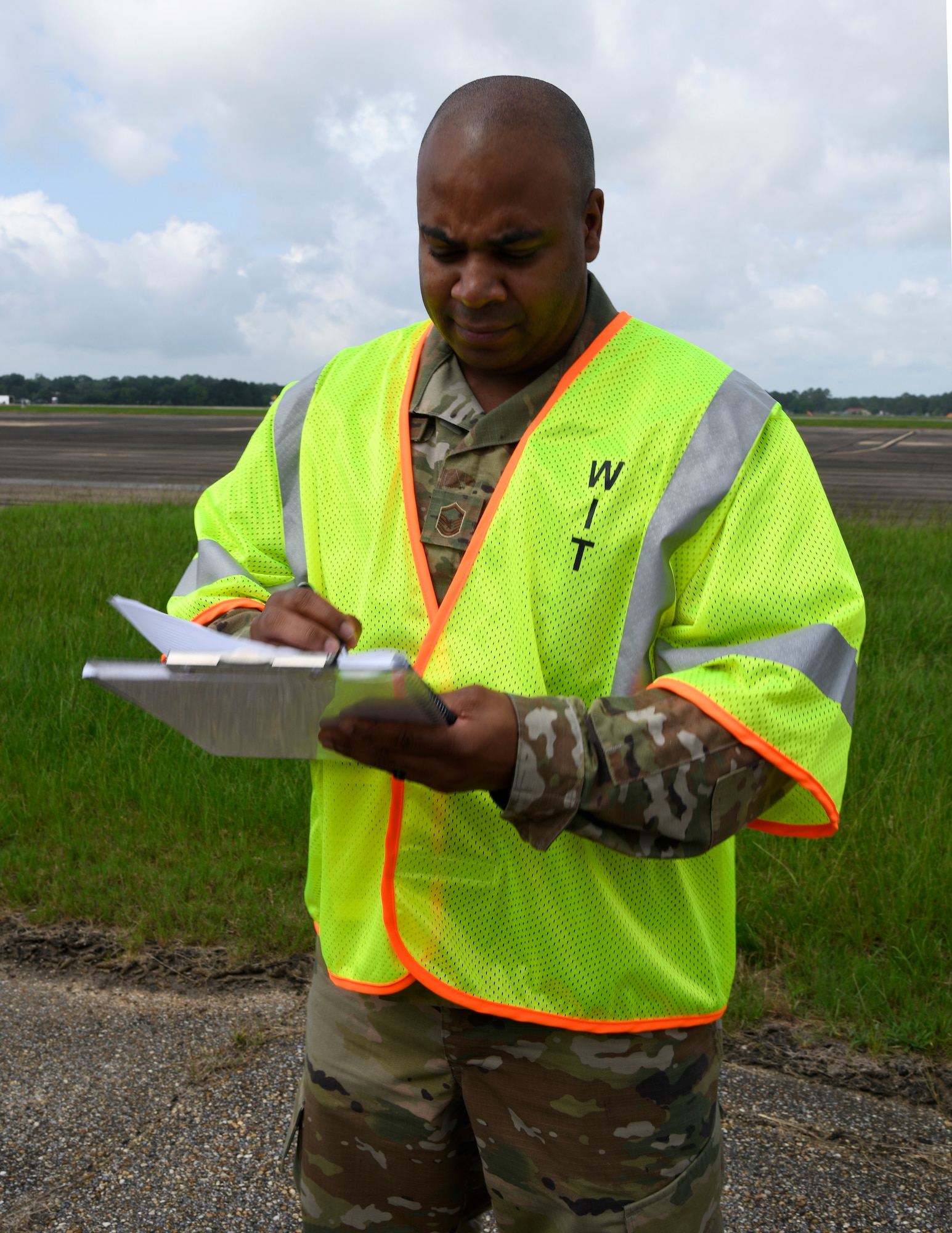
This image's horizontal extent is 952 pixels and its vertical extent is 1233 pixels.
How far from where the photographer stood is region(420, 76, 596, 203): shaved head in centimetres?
118

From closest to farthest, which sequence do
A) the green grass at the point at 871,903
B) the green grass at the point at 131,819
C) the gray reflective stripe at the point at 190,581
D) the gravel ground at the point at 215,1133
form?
the gray reflective stripe at the point at 190,581, the gravel ground at the point at 215,1133, the green grass at the point at 871,903, the green grass at the point at 131,819

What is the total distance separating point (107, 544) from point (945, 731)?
6390mm

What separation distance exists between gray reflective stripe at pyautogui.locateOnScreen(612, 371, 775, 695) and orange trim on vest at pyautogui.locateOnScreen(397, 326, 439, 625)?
0.23 meters

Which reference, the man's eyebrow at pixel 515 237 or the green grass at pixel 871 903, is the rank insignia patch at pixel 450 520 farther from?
the green grass at pixel 871 903

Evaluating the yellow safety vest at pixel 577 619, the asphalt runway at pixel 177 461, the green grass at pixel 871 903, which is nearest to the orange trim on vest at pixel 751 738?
the yellow safety vest at pixel 577 619

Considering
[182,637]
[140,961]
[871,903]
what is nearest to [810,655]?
[182,637]

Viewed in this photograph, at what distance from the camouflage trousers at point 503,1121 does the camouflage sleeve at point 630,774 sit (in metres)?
0.35

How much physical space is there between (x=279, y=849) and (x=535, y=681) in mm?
2719

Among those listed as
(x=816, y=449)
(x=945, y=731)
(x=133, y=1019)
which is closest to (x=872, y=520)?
(x=945, y=731)

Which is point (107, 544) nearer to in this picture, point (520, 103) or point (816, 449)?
point (520, 103)

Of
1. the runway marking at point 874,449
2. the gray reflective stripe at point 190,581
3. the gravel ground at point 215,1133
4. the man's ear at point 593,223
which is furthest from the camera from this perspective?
the runway marking at point 874,449

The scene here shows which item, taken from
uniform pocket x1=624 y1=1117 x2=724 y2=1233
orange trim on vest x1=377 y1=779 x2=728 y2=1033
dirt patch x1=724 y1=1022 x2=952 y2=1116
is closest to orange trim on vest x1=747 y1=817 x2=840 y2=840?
orange trim on vest x1=377 y1=779 x2=728 y2=1033

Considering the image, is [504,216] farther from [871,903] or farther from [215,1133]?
[871,903]

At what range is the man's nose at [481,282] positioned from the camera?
47.6 inches
